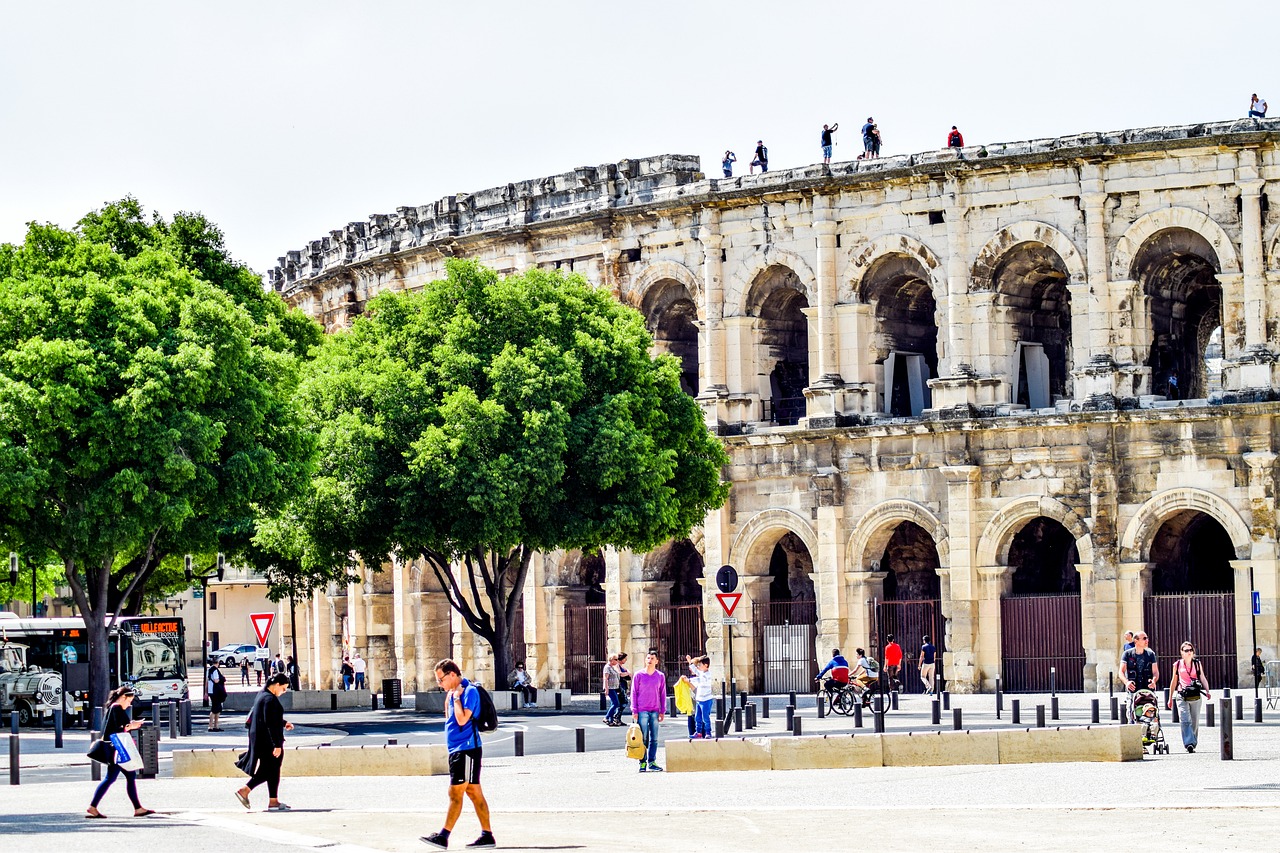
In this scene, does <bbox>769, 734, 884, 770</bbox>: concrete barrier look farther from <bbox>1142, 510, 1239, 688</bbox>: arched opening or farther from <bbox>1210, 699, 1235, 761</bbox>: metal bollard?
<bbox>1142, 510, 1239, 688</bbox>: arched opening

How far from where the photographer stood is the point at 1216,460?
4591 centimetres

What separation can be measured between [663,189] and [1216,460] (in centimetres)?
1469

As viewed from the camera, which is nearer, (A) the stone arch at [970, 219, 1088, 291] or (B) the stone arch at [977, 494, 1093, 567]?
(B) the stone arch at [977, 494, 1093, 567]

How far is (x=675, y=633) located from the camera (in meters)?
54.4

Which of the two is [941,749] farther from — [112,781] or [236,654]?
[236,654]

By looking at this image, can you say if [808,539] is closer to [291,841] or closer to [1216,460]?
[1216,460]

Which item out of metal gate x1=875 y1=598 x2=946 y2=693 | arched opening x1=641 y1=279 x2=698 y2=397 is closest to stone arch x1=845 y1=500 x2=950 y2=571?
metal gate x1=875 y1=598 x2=946 y2=693

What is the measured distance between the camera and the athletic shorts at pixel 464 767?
1964 centimetres

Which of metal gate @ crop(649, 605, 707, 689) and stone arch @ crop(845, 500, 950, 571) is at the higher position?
stone arch @ crop(845, 500, 950, 571)

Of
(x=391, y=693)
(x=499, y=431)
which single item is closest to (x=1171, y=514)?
(x=499, y=431)

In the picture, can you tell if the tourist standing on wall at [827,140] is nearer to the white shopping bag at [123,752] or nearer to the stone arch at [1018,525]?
the stone arch at [1018,525]

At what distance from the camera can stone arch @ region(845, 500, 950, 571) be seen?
161ft

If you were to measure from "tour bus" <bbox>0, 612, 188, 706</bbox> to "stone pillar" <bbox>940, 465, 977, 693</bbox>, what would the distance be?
16.4 metres

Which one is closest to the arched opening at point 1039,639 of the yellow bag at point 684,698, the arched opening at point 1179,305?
the arched opening at point 1179,305
